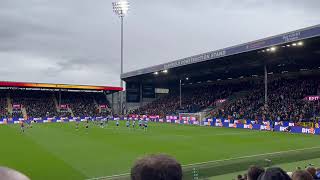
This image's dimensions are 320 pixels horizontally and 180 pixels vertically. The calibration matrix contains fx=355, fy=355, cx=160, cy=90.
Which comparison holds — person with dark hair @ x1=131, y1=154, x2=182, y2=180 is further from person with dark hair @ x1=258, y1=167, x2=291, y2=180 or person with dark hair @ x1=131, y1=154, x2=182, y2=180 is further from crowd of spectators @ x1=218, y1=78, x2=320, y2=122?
crowd of spectators @ x1=218, y1=78, x2=320, y2=122

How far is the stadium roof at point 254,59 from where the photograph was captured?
40859 millimetres

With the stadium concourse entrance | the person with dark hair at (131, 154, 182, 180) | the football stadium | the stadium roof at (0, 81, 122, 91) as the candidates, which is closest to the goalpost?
the football stadium

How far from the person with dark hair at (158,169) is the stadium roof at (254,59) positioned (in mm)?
37976

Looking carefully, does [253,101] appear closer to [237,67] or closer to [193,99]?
[237,67]

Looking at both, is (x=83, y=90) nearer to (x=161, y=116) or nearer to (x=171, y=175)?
(x=161, y=116)

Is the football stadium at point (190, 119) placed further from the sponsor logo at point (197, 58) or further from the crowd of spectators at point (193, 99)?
the crowd of spectators at point (193, 99)

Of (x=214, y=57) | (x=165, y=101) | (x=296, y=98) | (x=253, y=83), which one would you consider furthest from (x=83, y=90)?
(x=296, y=98)

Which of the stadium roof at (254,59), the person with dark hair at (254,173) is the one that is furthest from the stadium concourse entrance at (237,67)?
the person with dark hair at (254,173)

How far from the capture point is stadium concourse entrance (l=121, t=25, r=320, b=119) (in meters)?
42.8

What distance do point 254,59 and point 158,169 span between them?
2080 inches

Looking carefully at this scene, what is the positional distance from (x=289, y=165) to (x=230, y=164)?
298 cm

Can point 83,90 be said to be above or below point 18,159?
above

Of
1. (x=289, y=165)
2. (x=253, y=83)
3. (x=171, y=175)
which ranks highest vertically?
(x=253, y=83)

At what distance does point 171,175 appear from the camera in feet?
8.94
